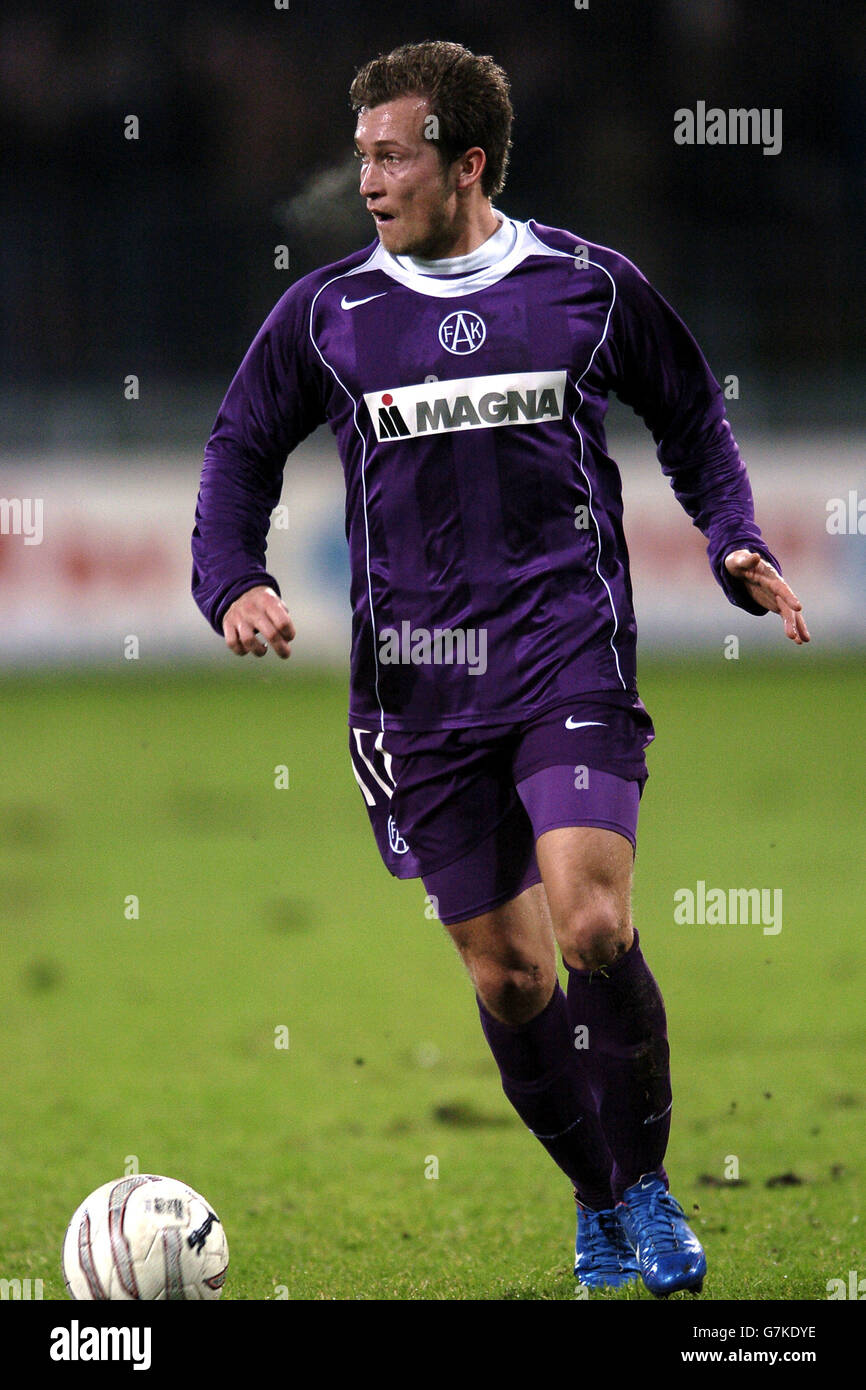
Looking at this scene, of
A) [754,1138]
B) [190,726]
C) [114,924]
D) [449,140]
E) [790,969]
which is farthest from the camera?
[190,726]

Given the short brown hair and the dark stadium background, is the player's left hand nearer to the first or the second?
the short brown hair

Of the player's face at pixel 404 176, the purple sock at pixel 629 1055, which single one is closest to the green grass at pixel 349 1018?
the purple sock at pixel 629 1055

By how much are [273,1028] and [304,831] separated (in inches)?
148

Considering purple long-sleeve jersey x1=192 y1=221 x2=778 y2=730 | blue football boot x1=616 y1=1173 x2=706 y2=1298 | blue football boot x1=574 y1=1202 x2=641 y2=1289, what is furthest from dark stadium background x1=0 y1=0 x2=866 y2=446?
blue football boot x1=616 y1=1173 x2=706 y2=1298

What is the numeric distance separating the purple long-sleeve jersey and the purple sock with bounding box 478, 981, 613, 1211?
68cm

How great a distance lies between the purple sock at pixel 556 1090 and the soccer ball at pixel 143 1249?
0.70 metres

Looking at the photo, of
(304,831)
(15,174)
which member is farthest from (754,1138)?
(15,174)

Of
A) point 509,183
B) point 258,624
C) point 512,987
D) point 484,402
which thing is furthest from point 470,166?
point 509,183

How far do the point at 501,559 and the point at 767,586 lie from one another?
532mm

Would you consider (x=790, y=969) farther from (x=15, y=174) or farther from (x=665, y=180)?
(x=15, y=174)

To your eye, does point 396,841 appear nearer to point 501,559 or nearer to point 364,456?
point 501,559

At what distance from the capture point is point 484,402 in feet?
12.3

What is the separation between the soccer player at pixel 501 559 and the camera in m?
3.74

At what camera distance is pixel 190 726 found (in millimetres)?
13367
